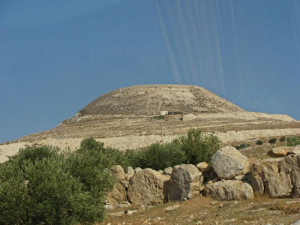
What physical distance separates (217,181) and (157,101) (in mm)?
84885

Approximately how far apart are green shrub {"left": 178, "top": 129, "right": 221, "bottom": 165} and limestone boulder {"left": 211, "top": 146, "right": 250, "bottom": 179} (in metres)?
10.1

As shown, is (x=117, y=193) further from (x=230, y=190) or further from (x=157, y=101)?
(x=157, y=101)

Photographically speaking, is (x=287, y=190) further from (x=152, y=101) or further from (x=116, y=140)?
(x=152, y=101)

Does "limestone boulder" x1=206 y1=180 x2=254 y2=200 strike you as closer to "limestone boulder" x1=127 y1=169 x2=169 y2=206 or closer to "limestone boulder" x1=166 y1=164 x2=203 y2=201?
"limestone boulder" x1=166 y1=164 x2=203 y2=201

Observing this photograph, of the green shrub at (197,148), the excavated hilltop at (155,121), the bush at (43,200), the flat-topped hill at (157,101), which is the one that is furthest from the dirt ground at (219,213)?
the flat-topped hill at (157,101)

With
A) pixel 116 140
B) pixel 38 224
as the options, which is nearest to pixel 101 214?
pixel 38 224

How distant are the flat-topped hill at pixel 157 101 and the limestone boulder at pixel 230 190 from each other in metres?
74.7

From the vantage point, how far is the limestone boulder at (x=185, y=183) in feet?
69.8

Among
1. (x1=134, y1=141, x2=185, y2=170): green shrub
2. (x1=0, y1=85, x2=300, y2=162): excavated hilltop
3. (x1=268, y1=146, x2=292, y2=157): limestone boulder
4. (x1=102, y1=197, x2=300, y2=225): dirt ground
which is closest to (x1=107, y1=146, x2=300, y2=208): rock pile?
(x1=102, y1=197, x2=300, y2=225): dirt ground

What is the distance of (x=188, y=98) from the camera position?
110188mm

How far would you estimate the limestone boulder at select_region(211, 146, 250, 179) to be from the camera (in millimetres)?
20562

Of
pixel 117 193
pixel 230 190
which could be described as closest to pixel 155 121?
pixel 117 193

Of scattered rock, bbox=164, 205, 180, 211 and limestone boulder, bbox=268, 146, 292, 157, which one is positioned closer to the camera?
scattered rock, bbox=164, 205, 180, 211

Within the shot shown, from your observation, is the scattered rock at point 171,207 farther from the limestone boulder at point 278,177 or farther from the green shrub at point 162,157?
the green shrub at point 162,157
